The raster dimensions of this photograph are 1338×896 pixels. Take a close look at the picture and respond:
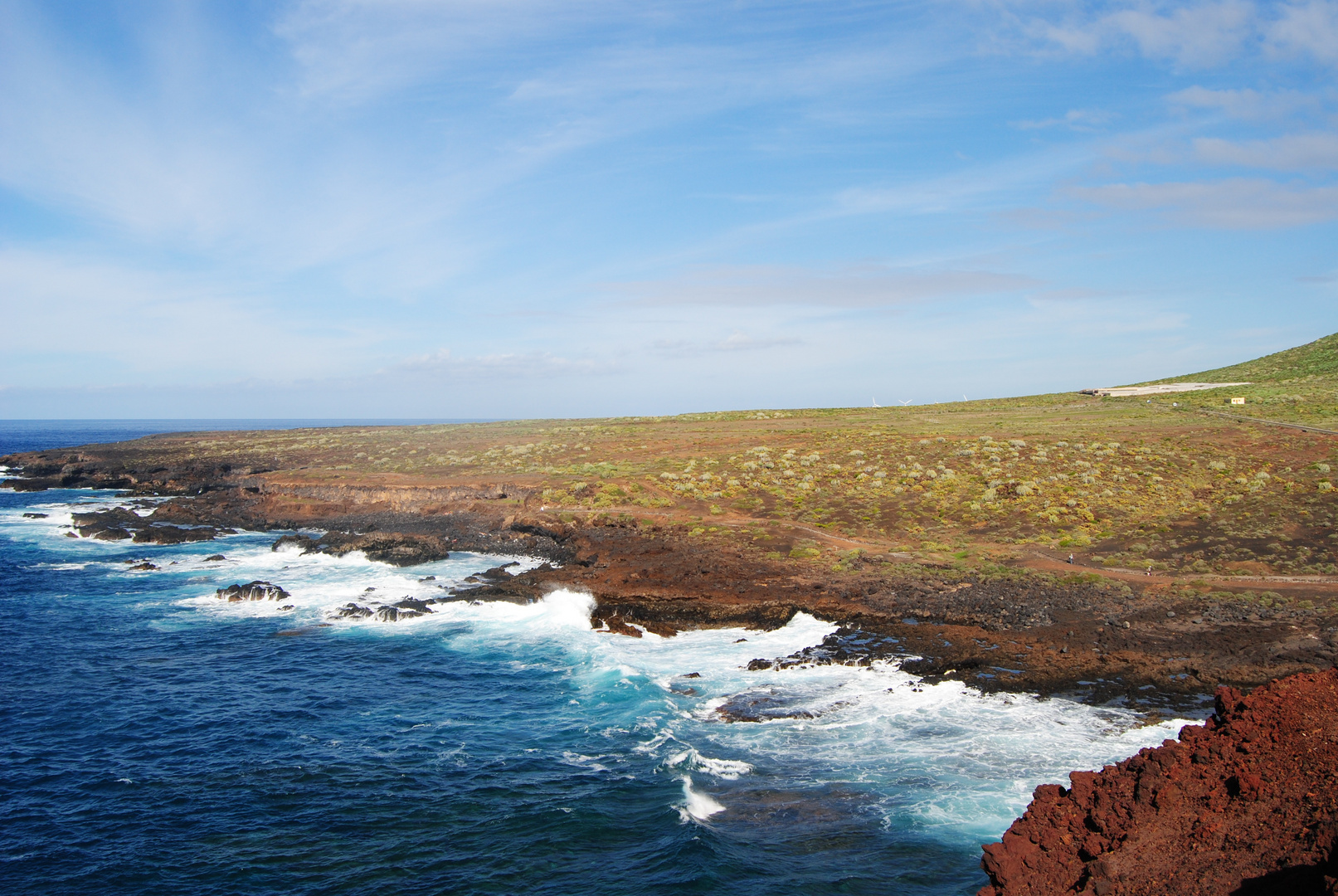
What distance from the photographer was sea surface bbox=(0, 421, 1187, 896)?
16297mm

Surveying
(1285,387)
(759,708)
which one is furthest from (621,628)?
(1285,387)

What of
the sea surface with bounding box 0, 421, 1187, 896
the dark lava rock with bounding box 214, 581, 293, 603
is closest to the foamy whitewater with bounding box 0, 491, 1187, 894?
the sea surface with bounding box 0, 421, 1187, 896

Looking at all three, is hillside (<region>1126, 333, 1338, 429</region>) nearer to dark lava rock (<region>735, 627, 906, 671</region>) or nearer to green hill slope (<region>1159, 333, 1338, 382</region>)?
green hill slope (<region>1159, 333, 1338, 382</region>)

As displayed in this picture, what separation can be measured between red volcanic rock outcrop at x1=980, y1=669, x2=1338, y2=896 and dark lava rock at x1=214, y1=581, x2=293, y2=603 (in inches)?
1513

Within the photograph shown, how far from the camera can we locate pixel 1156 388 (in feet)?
326

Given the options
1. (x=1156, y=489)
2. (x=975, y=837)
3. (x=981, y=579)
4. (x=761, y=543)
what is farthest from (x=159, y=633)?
(x=1156, y=489)

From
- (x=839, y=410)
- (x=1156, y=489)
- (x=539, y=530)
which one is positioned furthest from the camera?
(x=839, y=410)

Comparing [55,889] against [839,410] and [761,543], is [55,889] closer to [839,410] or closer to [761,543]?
[761,543]

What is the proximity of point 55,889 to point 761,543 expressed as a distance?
31.7 m

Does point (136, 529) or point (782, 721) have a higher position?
point (136, 529)

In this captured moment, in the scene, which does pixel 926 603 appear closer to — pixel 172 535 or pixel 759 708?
pixel 759 708

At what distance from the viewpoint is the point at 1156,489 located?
147 feet

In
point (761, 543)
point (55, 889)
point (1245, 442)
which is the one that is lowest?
point (55, 889)

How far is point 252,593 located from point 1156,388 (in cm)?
10698
